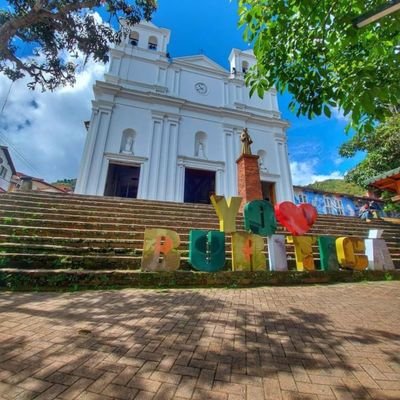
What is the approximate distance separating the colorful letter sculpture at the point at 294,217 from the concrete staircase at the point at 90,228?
916mm

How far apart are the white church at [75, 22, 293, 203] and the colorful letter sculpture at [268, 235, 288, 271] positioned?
8.91 m

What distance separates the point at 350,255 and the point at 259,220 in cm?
255

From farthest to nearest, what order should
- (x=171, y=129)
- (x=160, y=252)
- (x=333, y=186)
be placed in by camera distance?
(x=333, y=186) < (x=171, y=129) < (x=160, y=252)

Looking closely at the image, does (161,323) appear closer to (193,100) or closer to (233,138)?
(233,138)

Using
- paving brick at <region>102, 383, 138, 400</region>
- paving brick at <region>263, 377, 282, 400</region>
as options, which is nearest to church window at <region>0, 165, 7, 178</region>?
paving brick at <region>102, 383, 138, 400</region>

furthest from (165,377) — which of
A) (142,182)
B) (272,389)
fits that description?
(142,182)

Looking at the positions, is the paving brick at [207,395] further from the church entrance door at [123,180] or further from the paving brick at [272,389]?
the church entrance door at [123,180]

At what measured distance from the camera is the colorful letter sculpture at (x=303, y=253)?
18.1 feet

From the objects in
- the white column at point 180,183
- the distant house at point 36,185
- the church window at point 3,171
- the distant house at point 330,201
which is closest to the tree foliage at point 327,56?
the distant house at point 36,185

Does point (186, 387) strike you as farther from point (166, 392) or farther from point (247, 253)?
point (247, 253)

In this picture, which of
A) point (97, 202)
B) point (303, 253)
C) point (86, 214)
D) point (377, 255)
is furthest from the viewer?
point (97, 202)

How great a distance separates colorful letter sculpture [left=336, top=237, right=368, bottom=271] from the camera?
5797 millimetres

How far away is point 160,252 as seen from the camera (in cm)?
492

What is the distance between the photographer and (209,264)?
16.4ft
